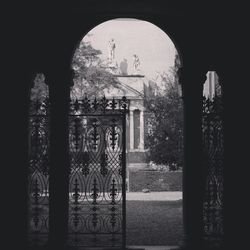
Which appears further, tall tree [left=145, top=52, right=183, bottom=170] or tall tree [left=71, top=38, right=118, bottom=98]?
tall tree [left=71, top=38, right=118, bottom=98]

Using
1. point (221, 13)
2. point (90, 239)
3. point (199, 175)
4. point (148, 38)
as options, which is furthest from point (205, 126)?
point (148, 38)

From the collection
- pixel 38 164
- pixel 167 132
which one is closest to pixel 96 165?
pixel 38 164

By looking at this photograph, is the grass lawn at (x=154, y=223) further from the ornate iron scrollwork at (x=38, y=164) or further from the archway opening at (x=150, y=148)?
the ornate iron scrollwork at (x=38, y=164)

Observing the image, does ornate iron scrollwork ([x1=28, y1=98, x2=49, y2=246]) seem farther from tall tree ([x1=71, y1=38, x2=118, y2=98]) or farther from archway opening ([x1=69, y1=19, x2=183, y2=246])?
tall tree ([x1=71, y1=38, x2=118, y2=98])

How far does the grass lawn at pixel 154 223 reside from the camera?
1085 cm

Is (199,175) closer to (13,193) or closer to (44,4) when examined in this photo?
(13,193)

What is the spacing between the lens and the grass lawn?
1085 cm

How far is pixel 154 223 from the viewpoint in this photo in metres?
13.9

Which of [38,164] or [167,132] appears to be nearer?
[38,164]

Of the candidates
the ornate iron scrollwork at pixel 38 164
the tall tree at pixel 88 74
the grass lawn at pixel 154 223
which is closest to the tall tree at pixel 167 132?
the grass lawn at pixel 154 223

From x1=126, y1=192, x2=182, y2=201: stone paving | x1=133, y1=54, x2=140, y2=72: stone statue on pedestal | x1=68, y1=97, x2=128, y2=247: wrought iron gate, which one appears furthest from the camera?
x1=133, y1=54, x2=140, y2=72: stone statue on pedestal

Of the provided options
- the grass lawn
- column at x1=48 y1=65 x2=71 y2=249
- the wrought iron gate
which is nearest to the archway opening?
the grass lawn

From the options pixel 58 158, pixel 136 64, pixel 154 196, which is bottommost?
pixel 154 196

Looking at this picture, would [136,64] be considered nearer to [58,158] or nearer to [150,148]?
[150,148]
